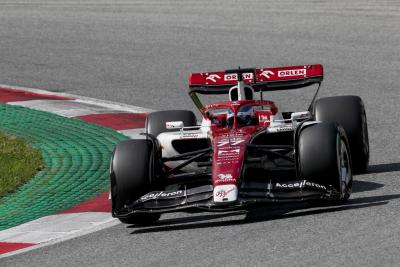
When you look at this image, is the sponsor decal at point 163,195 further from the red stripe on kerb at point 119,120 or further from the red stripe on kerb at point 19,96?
the red stripe on kerb at point 19,96

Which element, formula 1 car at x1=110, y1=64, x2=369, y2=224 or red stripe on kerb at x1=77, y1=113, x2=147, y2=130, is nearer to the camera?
formula 1 car at x1=110, y1=64, x2=369, y2=224

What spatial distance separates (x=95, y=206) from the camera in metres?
10.6

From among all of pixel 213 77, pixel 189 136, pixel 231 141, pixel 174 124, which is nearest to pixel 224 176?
pixel 231 141

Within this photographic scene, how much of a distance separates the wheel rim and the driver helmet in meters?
0.93

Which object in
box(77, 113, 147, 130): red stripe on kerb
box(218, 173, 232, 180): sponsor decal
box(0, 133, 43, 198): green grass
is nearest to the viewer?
box(218, 173, 232, 180): sponsor decal

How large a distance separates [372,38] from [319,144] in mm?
10698

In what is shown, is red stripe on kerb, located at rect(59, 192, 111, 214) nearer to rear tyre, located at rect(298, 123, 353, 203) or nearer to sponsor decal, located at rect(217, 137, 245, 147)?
sponsor decal, located at rect(217, 137, 245, 147)

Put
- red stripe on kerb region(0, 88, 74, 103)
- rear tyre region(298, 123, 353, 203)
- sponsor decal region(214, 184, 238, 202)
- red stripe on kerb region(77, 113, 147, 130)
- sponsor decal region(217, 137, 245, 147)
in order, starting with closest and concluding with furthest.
→ sponsor decal region(214, 184, 238, 202) < rear tyre region(298, 123, 353, 203) < sponsor decal region(217, 137, 245, 147) < red stripe on kerb region(77, 113, 147, 130) < red stripe on kerb region(0, 88, 74, 103)

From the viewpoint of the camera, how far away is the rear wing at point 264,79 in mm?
11273

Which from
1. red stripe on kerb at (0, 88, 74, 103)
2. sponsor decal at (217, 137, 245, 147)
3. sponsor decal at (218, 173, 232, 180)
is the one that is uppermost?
red stripe on kerb at (0, 88, 74, 103)

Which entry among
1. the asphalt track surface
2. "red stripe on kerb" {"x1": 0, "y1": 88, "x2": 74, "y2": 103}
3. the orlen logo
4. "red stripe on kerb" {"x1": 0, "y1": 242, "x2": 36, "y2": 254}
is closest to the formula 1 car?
the orlen logo

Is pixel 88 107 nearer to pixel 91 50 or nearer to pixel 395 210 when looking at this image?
pixel 91 50

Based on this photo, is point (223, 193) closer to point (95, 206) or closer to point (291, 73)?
point (95, 206)

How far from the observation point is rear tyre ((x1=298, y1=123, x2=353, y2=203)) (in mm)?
9422
